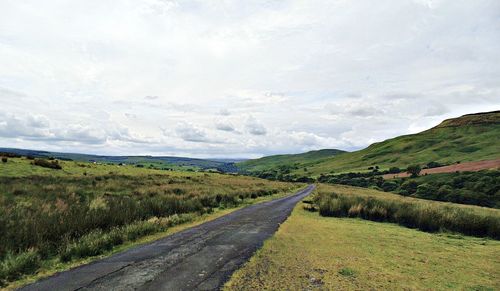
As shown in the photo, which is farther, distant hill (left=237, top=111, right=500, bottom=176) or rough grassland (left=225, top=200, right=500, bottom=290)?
distant hill (left=237, top=111, right=500, bottom=176)

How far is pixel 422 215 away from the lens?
17.8m

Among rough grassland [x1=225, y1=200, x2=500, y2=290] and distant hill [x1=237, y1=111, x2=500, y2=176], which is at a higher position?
distant hill [x1=237, y1=111, x2=500, y2=176]

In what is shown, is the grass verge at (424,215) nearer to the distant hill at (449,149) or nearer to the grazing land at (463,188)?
the grazing land at (463,188)

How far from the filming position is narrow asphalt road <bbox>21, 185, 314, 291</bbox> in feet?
23.6

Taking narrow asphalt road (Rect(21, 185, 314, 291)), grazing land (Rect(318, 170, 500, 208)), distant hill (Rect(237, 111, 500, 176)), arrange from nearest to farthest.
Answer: narrow asphalt road (Rect(21, 185, 314, 291)) < grazing land (Rect(318, 170, 500, 208)) < distant hill (Rect(237, 111, 500, 176))

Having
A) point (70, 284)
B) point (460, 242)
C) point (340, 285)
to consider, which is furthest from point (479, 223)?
point (70, 284)

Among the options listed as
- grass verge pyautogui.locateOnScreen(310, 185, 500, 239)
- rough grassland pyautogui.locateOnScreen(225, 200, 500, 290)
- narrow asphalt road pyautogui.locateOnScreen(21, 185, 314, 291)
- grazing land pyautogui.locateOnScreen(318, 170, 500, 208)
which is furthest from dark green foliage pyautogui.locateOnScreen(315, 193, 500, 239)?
grazing land pyautogui.locateOnScreen(318, 170, 500, 208)

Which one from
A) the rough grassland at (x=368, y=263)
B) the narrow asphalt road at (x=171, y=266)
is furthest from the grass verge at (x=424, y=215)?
the narrow asphalt road at (x=171, y=266)

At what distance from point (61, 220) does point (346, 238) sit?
1164 cm

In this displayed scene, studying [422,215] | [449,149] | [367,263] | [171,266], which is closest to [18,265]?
[171,266]

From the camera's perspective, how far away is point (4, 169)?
124ft

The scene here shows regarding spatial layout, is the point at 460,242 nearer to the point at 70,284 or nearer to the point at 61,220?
the point at 70,284

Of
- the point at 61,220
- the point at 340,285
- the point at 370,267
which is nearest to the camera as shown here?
the point at 340,285

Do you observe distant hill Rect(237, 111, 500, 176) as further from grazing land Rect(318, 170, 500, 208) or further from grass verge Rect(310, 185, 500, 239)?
grass verge Rect(310, 185, 500, 239)
